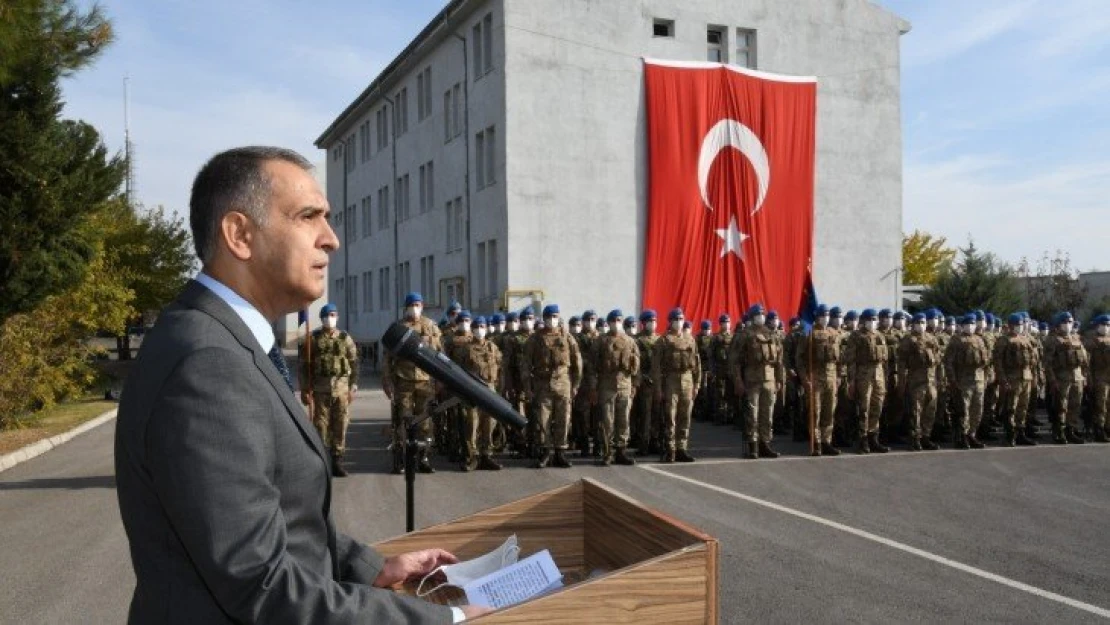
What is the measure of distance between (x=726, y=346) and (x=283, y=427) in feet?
53.8

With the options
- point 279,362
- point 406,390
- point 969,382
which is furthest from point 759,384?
point 279,362

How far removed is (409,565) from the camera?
253cm

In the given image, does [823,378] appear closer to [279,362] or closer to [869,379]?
[869,379]

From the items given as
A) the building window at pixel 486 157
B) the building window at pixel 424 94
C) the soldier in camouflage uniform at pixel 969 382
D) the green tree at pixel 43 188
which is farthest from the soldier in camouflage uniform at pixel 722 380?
the building window at pixel 424 94

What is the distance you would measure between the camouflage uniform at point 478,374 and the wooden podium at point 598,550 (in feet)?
31.0

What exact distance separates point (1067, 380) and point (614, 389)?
7.74 meters

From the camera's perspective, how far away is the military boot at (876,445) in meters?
14.1

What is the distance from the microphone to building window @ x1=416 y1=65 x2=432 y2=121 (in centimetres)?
3003

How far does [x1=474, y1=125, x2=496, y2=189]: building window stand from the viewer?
1040 inches

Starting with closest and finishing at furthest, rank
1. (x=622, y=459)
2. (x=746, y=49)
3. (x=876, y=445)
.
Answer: (x=622, y=459) < (x=876, y=445) < (x=746, y=49)

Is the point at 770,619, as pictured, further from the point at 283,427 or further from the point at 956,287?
the point at 956,287

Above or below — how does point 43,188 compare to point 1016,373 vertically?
above

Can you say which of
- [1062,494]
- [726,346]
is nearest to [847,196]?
[726,346]

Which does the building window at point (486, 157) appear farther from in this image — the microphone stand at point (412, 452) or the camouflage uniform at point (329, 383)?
the microphone stand at point (412, 452)
